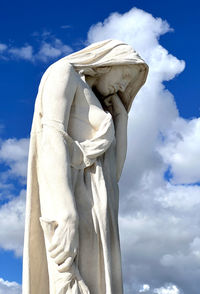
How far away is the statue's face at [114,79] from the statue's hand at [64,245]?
107 inches

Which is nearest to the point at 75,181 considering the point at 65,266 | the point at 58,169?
the point at 58,169

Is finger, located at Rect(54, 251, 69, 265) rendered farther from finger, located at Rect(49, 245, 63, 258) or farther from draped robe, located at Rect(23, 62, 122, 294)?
draped robe, located at Rect(23, 62, 122, 294)

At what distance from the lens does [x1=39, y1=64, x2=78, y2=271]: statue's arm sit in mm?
7879

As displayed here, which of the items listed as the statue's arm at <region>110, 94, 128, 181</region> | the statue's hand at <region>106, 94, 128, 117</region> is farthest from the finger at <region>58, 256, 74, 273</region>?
the statue's hand at <region>106, 94, 128, 117</region>

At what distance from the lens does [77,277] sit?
783cm

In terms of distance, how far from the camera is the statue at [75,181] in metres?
7.97

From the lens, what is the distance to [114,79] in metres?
9.70

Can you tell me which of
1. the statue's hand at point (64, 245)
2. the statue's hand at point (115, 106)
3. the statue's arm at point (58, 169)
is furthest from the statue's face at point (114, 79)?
the statue's hand at point (64, 245)

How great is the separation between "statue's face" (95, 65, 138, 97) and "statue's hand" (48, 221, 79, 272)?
8.93 feet

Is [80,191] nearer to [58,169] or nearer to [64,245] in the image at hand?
[58,169]

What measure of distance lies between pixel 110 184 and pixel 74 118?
3.73 feet

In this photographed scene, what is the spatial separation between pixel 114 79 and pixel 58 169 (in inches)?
86.5

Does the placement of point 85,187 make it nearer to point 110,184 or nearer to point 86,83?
point 110,184

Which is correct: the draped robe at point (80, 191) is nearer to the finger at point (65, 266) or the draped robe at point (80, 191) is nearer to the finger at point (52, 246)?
Answer: the finger at point (65, 266)
